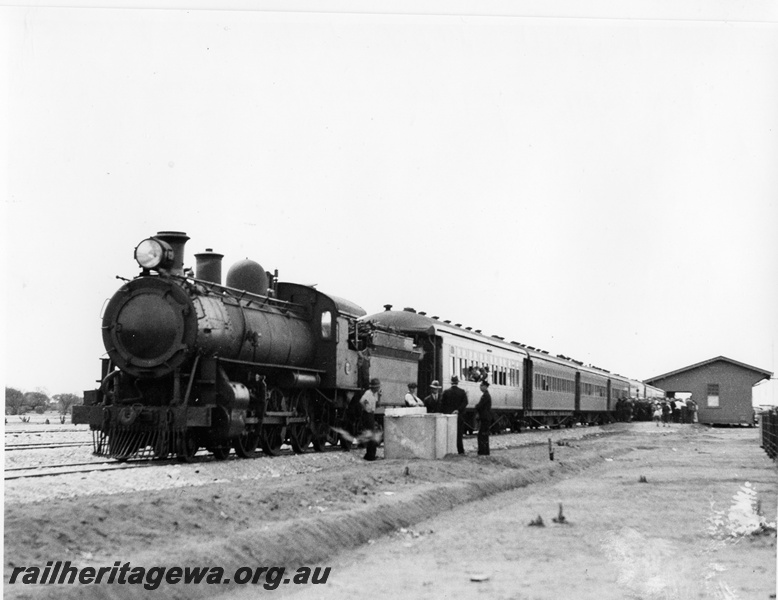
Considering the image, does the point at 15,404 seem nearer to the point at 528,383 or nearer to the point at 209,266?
the point at 528,383

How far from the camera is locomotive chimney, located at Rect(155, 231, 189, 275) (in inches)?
613

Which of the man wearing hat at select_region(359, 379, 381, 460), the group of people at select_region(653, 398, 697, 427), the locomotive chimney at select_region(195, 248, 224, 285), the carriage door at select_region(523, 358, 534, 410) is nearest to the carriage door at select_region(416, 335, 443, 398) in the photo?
the man wearing hat at select_region(359, 379, 381, 460)

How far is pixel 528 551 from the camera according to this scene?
8.20m

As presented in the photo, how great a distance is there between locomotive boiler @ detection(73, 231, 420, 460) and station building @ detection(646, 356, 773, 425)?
→ 42.5 meters

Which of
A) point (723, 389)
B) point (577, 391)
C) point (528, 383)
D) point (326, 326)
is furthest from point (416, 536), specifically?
point (723, 389)

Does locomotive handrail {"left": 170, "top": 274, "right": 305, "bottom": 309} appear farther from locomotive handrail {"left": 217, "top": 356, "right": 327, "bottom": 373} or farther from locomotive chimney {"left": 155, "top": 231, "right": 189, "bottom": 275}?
locomotive handrail {"left": 217, "top": 356, "right": 327, "bottom": 373}

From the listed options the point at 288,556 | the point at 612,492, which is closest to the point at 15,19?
the point at 288,556

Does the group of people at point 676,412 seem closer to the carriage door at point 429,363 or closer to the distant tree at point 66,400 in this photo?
the carriage door at point 429,363

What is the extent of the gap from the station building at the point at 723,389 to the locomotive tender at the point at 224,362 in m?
37.1

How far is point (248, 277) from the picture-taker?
18062 mm

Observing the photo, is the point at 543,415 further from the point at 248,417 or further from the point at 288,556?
the point at 288,556

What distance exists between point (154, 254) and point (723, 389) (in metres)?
47.4

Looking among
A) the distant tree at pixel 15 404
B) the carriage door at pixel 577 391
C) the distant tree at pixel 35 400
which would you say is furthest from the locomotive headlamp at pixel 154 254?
the distant tree at pixel 35 400

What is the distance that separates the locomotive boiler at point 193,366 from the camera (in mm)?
14664
